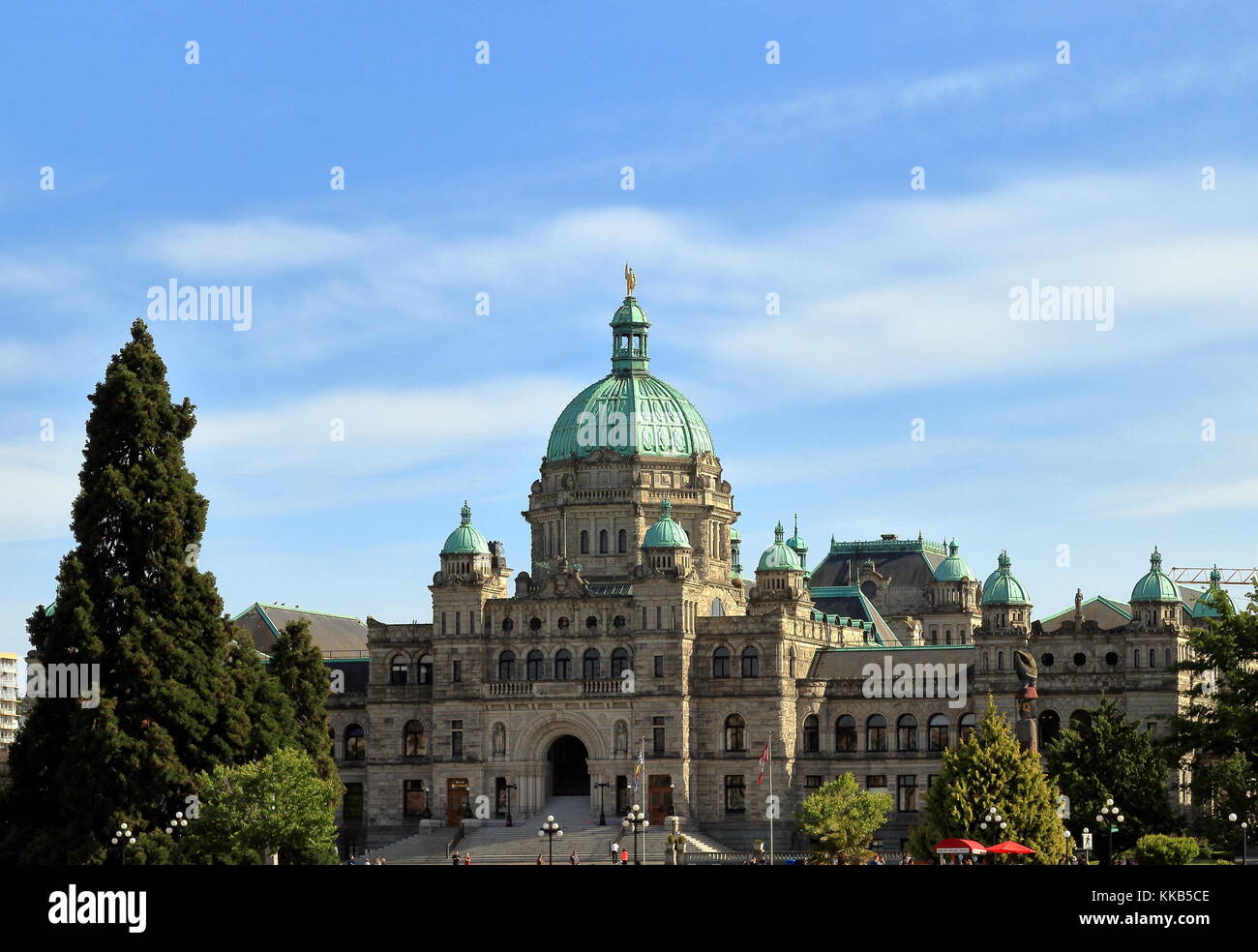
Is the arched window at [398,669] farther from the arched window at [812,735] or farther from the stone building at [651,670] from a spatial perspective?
the arched window at [812,735]

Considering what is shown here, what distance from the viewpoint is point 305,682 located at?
11988 centimetres

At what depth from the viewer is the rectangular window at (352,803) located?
14125cm

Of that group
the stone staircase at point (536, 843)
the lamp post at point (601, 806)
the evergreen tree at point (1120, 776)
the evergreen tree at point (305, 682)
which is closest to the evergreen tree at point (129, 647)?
the evergreen tree at point (305, 682)

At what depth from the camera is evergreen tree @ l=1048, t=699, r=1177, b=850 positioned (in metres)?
112

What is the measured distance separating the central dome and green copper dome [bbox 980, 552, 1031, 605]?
22280mm

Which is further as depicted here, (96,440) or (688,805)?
(688,805)

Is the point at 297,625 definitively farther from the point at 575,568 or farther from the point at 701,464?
the point at 701,464

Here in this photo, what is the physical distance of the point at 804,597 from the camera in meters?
139
